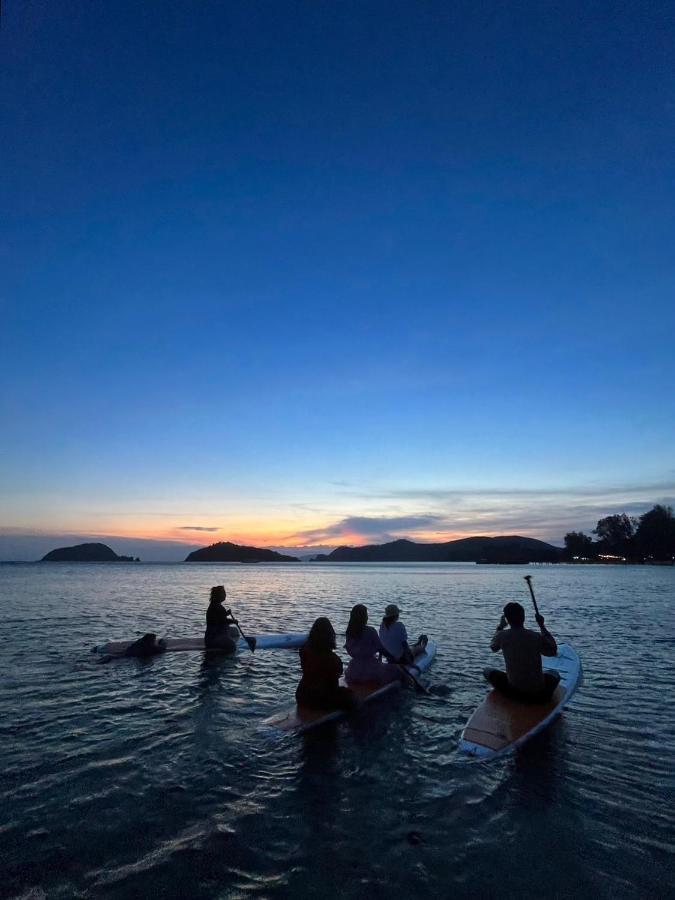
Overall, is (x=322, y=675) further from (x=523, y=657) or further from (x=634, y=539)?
(x=634, y=539)

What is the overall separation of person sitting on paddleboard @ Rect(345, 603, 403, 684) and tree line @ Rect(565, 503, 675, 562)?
176822mm

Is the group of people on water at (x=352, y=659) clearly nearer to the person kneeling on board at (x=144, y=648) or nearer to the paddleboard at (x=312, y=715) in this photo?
the paddleboard at (x=312, y=715)

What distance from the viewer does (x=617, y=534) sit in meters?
186

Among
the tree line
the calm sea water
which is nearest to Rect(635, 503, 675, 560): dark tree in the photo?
the tree line

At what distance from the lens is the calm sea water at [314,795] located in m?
5.86

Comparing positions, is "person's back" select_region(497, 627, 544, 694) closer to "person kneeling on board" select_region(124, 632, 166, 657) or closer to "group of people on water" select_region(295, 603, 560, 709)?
"group of people on water" select_region(295, 603, 560, 709)

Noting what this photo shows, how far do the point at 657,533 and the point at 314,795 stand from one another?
184271mm

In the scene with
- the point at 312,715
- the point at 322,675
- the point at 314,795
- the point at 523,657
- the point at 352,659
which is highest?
the point at 523,657

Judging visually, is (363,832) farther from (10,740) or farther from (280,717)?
(10,740)

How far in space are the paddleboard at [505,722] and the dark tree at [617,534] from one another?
19742cm

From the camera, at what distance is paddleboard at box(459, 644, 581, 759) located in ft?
30.8

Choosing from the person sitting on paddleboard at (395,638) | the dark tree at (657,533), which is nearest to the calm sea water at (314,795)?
the person sitting on paddleboard at (395,638)

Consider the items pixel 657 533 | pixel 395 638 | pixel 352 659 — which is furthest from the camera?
pixel 657 533

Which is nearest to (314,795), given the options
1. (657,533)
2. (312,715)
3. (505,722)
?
(312,715)
